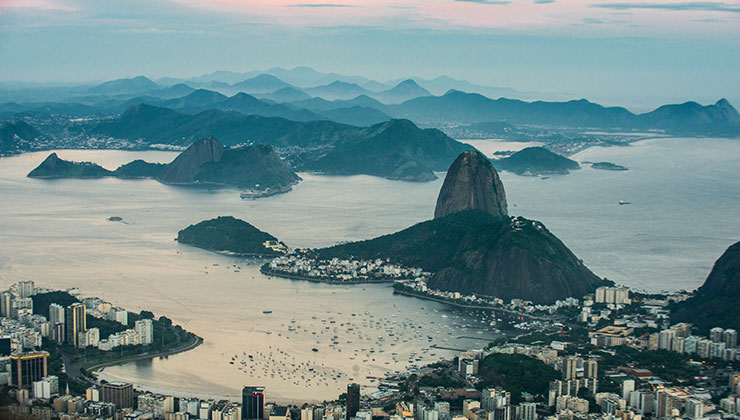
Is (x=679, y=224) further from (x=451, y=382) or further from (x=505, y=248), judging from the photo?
(x=451, y=382)

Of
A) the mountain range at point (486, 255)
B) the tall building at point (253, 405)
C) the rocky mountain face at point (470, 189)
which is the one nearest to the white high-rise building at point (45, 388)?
the tall building at point (253, 405)

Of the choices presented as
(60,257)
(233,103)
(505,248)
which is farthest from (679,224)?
(233,103)

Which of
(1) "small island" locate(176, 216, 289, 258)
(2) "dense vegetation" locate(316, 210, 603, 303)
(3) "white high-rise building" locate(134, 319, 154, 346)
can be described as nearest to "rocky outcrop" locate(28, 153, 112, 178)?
→ (1) "small island" locate(176, 216, 289, 258)

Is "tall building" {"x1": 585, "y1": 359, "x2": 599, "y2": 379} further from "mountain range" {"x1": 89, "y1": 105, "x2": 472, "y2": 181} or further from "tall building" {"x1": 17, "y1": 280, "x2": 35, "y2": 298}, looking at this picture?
"mountain range" {"x1": 89, "y1": 105, "x2": 472, "y2": 181}

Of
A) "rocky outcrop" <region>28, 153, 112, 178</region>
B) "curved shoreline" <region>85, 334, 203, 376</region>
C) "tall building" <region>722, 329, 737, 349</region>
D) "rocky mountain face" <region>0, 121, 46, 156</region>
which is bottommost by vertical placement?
"curved shoreline" <region>85, 334, 203, 376</region>

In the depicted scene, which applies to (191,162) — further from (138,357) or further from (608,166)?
(138,357)
